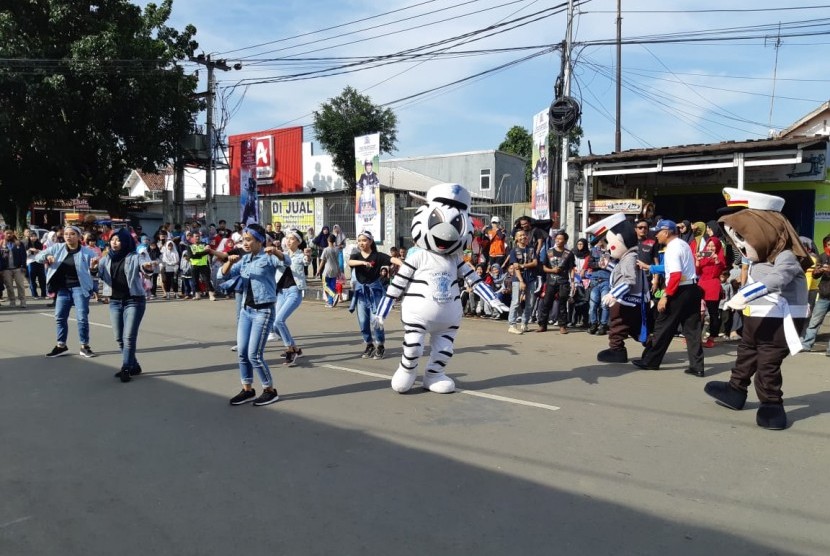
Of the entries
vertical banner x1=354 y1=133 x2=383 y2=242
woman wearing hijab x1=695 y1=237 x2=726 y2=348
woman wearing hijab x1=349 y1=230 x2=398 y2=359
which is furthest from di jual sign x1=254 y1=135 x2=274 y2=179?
woman wearing hijab x1=695 y1=237 x2=726 y2=348

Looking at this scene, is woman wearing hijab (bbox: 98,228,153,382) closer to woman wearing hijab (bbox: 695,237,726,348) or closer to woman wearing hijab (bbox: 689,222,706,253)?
woman wearing hijab (bbox: 695,237,726,348)

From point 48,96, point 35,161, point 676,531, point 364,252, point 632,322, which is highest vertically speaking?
point 48,96

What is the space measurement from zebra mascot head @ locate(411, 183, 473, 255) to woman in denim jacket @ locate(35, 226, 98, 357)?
15.7 feet

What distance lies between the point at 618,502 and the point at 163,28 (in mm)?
25352

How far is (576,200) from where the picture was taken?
15.1 m

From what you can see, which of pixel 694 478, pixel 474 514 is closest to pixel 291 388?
pixel 474 514

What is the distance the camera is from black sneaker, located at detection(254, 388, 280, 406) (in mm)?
5926

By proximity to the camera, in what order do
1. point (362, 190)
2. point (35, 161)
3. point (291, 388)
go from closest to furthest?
point (291, 388) < point (362, 190) < point (35, 161)

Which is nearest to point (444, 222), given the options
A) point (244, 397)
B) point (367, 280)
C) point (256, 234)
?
point (256, 234)

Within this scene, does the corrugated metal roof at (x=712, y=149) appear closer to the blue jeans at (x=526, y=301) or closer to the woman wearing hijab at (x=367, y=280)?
the blue jeans at (x=526, y=301)

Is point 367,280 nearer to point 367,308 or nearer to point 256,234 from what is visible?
point 367,308

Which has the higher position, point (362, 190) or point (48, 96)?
point (48, 96)

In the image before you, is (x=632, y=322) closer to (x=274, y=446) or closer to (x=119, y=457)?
(x=274, y=446)

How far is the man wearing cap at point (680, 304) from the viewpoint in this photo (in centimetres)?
727
